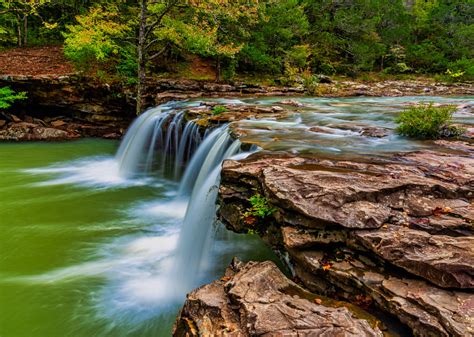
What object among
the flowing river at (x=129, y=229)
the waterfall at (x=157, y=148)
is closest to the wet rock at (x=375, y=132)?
the flowing river at (x=129, y=229)

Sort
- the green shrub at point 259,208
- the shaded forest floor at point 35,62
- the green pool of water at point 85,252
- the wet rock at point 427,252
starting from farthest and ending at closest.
→ the shaded forest floor at point 35,62 < the green pool of water at point 85,252 < the green shrub at point 259,208 < the wet rock at point 427,252

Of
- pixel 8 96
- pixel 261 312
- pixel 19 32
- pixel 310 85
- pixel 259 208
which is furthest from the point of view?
pixel 19 32

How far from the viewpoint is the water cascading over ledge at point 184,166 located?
5.13 m

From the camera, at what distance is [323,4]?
25656 millimetres

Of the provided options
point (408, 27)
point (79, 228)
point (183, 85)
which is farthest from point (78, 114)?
point (408, 27)

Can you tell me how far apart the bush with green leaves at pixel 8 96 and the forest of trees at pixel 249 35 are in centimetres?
277

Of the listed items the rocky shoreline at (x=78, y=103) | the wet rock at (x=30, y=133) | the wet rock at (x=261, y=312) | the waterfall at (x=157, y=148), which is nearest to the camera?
the wet rock at (x=261, y=312)

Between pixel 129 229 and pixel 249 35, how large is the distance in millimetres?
12740

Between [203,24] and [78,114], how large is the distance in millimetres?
6704

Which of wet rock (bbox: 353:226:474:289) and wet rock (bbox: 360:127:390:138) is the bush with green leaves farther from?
wet rock (bbox: 353:226:474:289)

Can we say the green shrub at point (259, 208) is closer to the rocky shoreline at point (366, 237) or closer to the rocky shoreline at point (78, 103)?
the rocky shoreline at point (366, 237)

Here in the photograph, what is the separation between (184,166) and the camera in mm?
9883

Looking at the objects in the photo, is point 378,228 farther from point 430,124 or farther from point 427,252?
point 430,124

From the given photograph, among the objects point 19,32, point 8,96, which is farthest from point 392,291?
point 19,32
